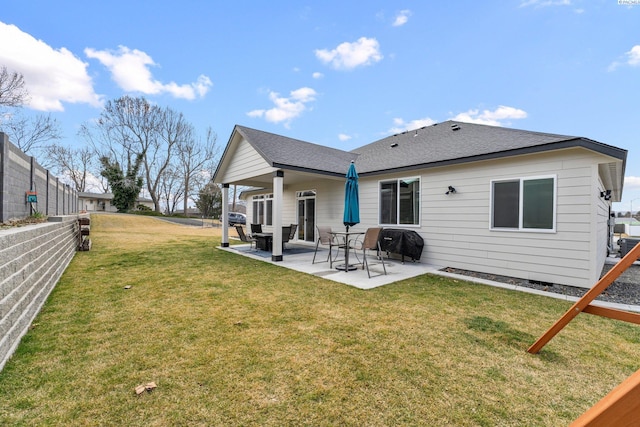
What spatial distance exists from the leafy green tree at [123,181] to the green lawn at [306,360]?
33526 mm

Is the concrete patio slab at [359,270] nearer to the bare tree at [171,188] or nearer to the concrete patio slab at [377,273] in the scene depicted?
the concrete patio slab at [377,273]

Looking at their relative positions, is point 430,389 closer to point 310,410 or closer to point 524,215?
point 310,410

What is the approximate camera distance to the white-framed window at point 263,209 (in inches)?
539

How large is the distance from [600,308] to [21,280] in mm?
6114

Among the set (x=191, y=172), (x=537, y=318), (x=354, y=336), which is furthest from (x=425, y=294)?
(x=191, y=172)

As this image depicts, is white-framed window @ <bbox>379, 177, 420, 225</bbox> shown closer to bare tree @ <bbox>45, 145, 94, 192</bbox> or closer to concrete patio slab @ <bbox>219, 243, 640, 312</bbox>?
concrete patio slab @ <bbox>219, 243, 640, 312</bbox>

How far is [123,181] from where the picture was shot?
3206 cm

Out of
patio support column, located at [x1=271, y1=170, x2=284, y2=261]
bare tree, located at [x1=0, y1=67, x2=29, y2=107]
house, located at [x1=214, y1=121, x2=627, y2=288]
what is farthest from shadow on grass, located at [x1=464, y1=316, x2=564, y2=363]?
bare tree, located at [x1=0, y1=67, x2=29, y2=107]

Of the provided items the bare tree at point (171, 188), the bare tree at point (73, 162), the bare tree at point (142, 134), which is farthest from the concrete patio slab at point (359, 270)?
the bare tree at point (73, 162)

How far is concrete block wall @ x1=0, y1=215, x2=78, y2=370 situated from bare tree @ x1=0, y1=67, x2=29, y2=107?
60.3 ft

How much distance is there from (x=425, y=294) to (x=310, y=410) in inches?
139

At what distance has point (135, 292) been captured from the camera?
481cm

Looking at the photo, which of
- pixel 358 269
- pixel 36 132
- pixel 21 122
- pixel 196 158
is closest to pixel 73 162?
pixel 196 158

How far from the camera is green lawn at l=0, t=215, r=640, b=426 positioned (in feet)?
6.63
